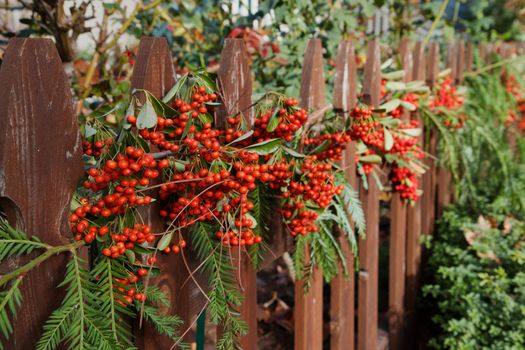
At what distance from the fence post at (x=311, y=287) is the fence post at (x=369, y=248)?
0.39 m

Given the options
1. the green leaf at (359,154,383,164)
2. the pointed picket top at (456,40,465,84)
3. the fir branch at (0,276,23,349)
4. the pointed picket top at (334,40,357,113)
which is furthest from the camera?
the pointed picket top at (456,40,465,84)

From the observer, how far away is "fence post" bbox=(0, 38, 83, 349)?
96 cm

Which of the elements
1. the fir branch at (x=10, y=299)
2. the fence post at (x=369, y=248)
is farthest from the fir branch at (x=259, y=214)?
the fence post at (x=369, y=248)

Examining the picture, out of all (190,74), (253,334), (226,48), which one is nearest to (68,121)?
(190,74)

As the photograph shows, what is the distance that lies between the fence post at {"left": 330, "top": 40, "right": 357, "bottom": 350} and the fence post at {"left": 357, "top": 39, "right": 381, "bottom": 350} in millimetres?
133

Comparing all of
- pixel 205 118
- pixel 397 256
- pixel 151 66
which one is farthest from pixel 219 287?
pixel 397 256

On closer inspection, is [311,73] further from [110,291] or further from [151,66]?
[110,291]

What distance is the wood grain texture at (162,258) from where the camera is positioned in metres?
1.20

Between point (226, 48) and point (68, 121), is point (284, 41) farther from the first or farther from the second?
point (68, 121)

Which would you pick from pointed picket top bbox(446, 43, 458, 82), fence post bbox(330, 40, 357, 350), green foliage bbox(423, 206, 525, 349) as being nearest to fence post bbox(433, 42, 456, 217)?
pointed picket top bbox(446, 43, 458, 82)

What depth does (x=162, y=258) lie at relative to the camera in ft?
4.17

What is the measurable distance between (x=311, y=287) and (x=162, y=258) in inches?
30.6

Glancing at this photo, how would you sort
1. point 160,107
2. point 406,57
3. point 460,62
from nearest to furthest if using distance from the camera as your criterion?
point 160,107, point 406,57, point 460,62

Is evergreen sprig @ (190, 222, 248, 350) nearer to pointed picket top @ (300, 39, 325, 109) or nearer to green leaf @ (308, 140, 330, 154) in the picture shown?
green leaf @ (308, 140, 330, 154)
